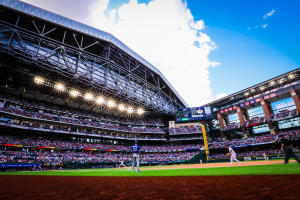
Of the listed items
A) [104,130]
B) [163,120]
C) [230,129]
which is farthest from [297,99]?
[104,130]

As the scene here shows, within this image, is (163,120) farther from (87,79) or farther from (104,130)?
(87,79)

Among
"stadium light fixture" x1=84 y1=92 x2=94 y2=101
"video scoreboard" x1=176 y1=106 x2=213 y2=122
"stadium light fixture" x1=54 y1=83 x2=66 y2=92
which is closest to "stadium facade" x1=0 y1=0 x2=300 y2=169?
"stadium light fixture" x1=54 y1=83 x2=66 y2=92

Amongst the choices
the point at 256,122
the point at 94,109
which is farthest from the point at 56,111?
the point at 256,122

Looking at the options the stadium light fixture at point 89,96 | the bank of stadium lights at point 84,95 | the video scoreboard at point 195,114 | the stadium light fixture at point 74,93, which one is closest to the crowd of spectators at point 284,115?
the video scoreboard at point 195,114

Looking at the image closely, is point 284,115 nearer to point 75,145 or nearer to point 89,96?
point 89,96

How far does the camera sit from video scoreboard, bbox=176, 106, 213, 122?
3891cm

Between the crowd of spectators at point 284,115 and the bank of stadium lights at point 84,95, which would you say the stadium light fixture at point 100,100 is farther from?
the crowd of spectators at point 284,115

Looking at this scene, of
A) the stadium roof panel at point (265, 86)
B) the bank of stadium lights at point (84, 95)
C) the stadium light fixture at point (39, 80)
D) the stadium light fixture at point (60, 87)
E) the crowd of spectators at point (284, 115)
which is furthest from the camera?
the stadium roof panel at point (265, 86)

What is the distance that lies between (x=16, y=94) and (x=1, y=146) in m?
10.8

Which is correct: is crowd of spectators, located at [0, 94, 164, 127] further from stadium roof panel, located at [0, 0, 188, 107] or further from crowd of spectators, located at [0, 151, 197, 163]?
stadium roof panel, located at [0, 0, 188, 107]

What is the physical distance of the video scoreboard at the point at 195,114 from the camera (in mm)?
38906

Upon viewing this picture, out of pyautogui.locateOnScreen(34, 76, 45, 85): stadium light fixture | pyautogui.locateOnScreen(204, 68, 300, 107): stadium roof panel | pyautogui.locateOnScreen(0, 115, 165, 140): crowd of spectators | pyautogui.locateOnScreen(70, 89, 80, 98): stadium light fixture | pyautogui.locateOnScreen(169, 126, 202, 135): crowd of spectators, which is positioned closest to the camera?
pyautogui.locateOnScreen(0, 115, 165, 140): crowd of spectators

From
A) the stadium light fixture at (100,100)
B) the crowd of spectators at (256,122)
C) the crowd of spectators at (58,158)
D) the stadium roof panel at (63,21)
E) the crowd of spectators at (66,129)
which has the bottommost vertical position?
the crowd of spectators at (58,158)

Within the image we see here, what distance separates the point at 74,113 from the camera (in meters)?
38.0
